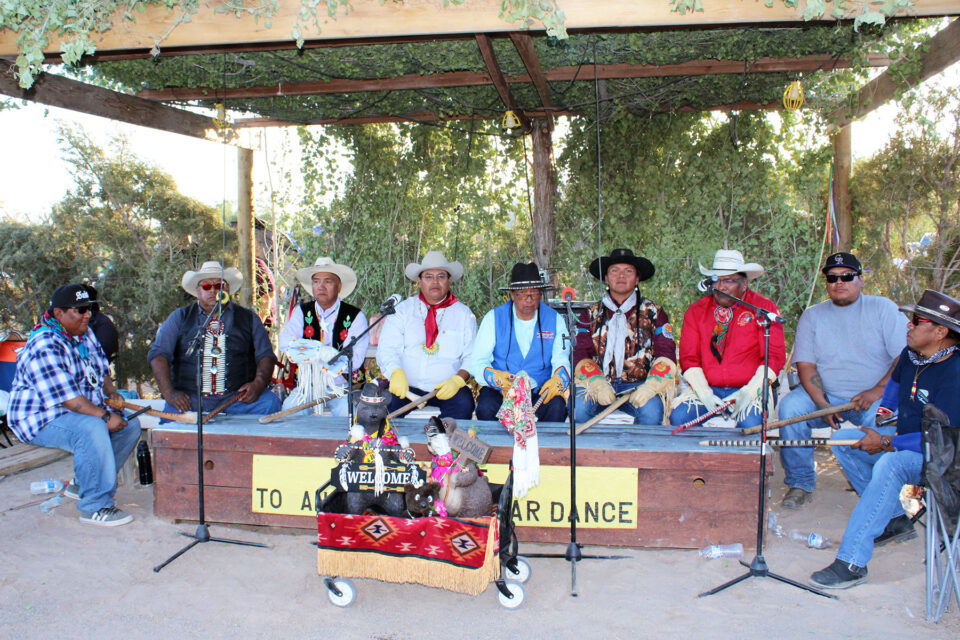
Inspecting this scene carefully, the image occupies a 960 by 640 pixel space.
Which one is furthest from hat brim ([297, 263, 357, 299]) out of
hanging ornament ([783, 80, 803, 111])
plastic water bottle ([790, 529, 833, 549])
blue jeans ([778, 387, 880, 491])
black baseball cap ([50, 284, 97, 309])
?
hanging ornament ([783, 80, 803, 111])

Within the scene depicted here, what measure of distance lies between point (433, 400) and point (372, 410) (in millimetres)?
1850

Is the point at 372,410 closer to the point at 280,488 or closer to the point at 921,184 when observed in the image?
the point at 280,488

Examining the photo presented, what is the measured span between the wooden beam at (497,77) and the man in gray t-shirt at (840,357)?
99.4 inches

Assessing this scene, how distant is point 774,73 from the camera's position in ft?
17.5

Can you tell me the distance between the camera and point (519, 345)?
464 centimetres

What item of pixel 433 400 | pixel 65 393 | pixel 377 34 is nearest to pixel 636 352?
pixel 433 400

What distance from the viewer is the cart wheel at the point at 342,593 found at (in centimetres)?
301

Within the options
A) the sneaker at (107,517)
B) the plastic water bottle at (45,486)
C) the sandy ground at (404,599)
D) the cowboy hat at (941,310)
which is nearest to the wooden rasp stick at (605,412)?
the sandy ground at (404,599)

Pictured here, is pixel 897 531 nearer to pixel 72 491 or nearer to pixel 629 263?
pixel 629 263

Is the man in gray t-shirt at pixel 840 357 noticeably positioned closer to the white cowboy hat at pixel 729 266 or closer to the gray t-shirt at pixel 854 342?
the gray t-shirt at pixel 854 342

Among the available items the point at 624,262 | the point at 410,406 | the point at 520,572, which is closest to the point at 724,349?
the point at 624,262

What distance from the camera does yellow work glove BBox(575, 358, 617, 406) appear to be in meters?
4.32

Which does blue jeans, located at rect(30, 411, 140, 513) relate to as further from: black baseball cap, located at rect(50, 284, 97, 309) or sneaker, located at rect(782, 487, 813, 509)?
sneaker, located at rect(782, 487, 813, 509)

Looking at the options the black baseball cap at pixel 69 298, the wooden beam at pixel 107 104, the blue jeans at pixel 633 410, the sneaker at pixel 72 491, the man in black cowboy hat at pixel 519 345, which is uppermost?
the wooden beam at pixel 107 104
